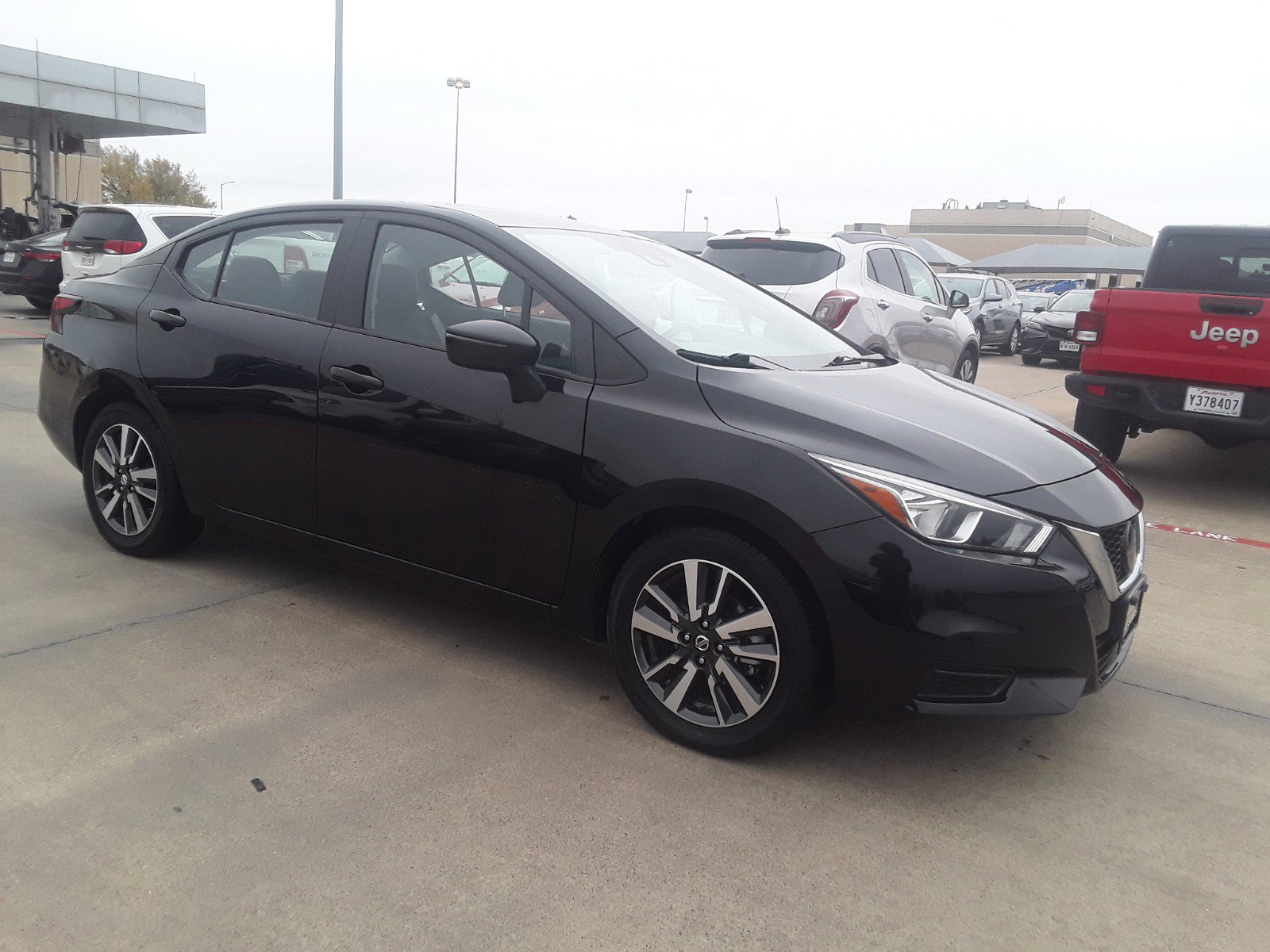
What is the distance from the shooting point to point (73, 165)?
142 feet

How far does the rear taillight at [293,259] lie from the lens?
4176mm

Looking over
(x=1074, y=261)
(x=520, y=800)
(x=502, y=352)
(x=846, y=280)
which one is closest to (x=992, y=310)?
(x=846, y=280)

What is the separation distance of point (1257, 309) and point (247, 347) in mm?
5877

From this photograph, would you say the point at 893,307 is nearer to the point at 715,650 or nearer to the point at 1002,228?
the point at 715,650

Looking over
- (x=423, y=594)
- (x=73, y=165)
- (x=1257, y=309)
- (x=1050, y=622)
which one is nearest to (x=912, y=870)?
(x=1050, y=622)

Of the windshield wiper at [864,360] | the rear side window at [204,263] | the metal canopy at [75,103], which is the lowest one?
the windshield wiper at [864,360]

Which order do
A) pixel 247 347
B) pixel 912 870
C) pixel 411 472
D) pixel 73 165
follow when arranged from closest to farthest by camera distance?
pixel 912 870 → pixel 411 472 → pixel 247 347 → pixel 73 165

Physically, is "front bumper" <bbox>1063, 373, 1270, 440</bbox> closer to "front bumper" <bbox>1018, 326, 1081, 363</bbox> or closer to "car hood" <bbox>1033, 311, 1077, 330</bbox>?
"front bumper" <bbox>1018, 326, 1081, 363</bbox>

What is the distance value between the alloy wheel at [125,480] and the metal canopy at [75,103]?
73.2 ft

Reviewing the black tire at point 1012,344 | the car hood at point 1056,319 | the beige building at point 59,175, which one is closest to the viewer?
the car hood at point 1056,319

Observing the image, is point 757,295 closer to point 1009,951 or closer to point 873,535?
point 873,535

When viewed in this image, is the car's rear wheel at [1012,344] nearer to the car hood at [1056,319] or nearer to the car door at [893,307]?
the car hood at [1056,319]

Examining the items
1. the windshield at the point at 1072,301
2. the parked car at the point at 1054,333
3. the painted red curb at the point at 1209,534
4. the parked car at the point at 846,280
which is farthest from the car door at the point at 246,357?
the windshield at the point at 1072,301

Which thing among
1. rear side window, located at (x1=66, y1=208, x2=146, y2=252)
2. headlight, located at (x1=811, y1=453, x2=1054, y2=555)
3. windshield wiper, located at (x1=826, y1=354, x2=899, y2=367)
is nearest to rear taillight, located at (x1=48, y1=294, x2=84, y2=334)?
windshield wiper, located at (x1=826, y1=354, x2=899, y2=367)
